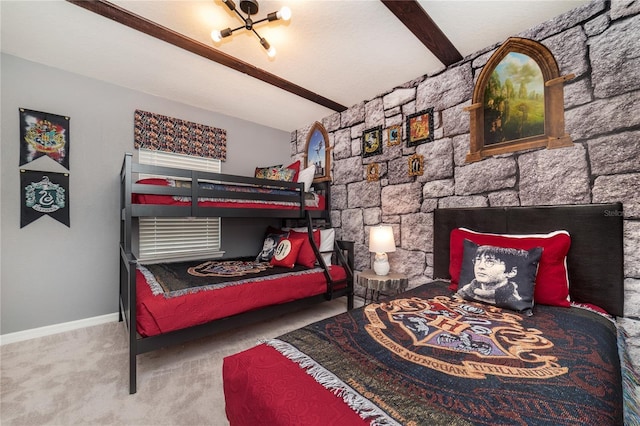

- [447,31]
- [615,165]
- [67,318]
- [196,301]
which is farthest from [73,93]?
[615,165]

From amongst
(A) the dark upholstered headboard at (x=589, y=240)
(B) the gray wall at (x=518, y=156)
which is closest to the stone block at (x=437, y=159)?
(B) the gray wall at (x=518, y=156)

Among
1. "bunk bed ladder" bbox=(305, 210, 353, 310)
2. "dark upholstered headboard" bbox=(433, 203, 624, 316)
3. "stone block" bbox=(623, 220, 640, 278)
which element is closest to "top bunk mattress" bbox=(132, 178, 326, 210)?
"bunk bed ladder" bbox=(305, 210, 353, 310)

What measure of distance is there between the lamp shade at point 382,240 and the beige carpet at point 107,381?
46.6 inches

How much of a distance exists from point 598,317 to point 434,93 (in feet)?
6.81

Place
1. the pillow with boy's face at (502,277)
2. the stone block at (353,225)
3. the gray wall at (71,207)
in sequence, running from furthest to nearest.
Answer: the stone block at (353,225) < the gray wall at (71,207) < the pillow with boy's face at (502,277)

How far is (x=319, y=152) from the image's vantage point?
3693mm

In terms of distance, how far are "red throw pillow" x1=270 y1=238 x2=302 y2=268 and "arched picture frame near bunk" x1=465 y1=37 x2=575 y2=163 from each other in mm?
1789

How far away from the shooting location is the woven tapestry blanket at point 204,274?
1883 millimetres

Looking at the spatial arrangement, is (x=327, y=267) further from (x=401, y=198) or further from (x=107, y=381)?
(x=107, y=381)

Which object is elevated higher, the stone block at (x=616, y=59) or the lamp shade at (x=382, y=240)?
the stone block at (x=616, y=59)

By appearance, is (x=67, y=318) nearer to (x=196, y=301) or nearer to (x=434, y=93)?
(x=196, y=301)

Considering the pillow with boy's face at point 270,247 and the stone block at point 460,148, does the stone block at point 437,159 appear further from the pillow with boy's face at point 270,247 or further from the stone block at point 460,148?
the pillow with boy's face at point 270,247

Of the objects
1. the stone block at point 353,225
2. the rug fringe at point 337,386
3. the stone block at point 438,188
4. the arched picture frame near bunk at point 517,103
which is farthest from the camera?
the stone block at point 353,225

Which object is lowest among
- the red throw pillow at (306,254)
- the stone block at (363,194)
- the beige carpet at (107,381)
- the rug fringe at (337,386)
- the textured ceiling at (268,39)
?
the beige carpet at (107,381)
